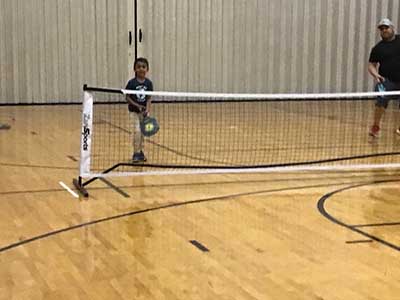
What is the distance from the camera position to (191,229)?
617 cm

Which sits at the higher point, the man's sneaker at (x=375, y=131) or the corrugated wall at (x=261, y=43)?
the corrugated wall at (x=261, y=43)

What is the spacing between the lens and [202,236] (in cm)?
595

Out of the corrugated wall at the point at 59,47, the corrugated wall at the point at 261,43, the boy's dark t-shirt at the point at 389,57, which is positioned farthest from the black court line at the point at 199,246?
the corrugated wall at the point at 261,43

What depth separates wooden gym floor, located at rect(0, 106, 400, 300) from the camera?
4.73m

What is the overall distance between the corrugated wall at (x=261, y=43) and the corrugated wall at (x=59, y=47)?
819 mm

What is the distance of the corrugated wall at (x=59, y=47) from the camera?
58.9 feet

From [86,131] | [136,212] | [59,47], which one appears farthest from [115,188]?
[59,47]

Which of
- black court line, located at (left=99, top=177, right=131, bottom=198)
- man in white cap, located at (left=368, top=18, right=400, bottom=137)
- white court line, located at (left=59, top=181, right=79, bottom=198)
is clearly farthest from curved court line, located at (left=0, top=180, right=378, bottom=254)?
man in white cap, located at (left=368, top=18, right=400, bottom=137)

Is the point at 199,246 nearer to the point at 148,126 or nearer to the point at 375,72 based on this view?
the point at 148,126

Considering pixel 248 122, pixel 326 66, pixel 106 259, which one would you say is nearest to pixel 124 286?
pixel 106 259

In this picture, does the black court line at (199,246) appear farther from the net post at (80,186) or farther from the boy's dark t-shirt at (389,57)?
the boy's dark t-shirt at (389,57)

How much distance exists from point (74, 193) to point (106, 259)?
2.42 m

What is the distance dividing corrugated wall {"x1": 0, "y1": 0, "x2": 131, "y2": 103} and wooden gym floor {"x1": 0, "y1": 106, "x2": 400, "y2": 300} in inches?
368

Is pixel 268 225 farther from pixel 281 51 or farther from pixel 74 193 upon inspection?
pixel 281 51
